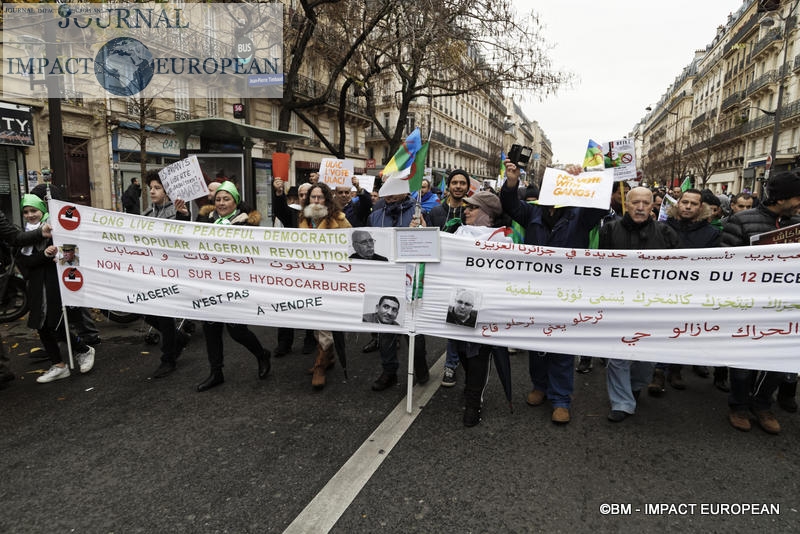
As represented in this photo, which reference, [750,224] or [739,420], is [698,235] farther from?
[739,420]

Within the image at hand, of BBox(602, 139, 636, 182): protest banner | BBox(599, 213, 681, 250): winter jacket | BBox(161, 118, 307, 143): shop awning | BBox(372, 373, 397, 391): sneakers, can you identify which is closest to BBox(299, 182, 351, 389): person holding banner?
BBox(372, 373, 397, 391): sneakers

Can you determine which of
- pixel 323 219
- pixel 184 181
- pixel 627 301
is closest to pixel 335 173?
pixel 184 181

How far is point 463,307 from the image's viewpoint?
368 centimetres

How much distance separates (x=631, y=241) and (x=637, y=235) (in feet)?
0.21

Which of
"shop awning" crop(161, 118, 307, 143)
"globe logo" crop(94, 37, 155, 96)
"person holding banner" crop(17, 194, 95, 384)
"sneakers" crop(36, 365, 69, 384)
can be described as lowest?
"sneakers" crop(36, 365, 69, 384)

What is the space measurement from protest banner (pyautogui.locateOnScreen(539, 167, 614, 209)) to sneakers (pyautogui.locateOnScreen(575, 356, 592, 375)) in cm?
214

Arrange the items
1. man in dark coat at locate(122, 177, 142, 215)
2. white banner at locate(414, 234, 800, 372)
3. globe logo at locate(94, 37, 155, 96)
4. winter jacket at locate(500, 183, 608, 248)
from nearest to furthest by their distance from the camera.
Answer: white banner at locate(414, 234, 800, 372) → winter jacket at locate(500, 183, 608, 248) → man in dark coat at locate(122, 177, 142, 215) → globe logo at locate(94, 37, 155, 96)

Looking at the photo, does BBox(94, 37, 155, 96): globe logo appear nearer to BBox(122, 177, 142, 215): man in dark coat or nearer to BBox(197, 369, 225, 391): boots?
BBox(122, 177, 142, 215): man in dark coat

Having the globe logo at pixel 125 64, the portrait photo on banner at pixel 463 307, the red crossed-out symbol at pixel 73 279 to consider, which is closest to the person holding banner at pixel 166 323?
the red crossed-out symbol at pixel 73 279

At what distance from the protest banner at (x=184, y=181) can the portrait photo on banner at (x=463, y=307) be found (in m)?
3.06

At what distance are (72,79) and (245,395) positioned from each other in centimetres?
1750

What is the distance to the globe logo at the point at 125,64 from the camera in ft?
36.3

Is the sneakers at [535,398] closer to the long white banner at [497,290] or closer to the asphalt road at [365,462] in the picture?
the asphalt road at [365,462]

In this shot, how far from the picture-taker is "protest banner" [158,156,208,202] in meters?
5.23
